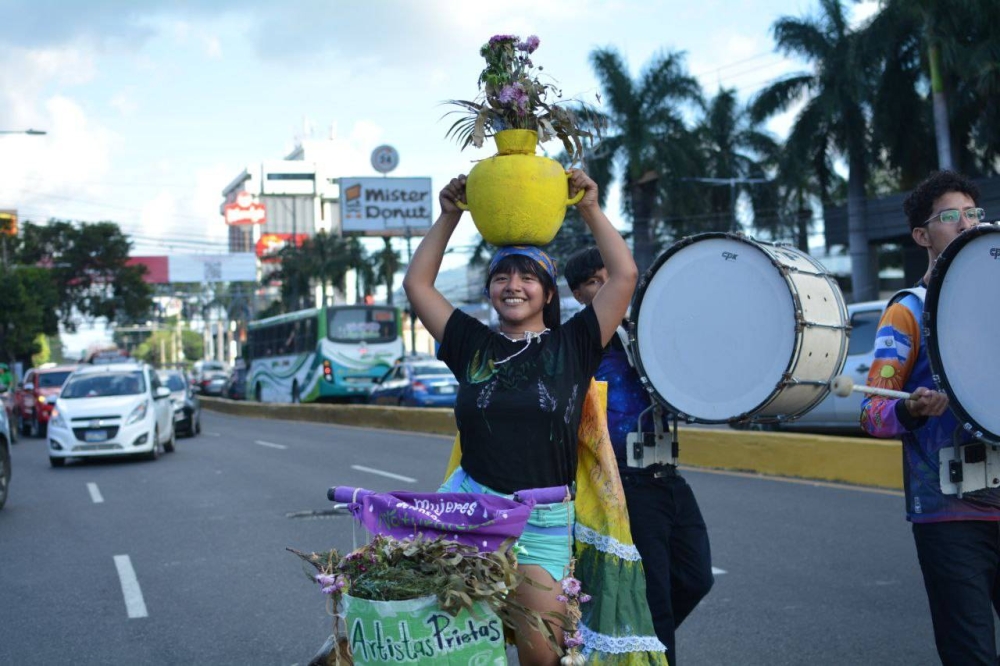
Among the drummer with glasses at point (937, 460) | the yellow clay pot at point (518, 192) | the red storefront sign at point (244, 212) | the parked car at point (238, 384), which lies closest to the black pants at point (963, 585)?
the drummer with glasses at point (937, 460)

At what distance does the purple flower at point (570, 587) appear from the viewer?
3.29m

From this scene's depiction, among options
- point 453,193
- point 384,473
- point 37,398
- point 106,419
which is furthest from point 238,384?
point 453,193

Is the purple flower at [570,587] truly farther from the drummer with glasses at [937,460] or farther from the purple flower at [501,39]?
the purple flower at [501,39]

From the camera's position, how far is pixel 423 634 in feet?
9.65

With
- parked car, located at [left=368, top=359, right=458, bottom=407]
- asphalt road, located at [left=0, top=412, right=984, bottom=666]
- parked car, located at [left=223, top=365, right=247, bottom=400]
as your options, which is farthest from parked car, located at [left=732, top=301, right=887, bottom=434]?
parked car, located at [left=223, top=365, right=247, bottom=400]

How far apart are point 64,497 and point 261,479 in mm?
2306

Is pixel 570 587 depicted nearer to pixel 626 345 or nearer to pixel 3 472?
pixel 626 345

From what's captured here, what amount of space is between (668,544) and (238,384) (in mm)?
48142

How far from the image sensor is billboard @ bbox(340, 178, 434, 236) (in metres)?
64.9

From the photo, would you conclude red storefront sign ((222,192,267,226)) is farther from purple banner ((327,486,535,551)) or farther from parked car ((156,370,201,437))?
purple banner ((327,486,535,551))

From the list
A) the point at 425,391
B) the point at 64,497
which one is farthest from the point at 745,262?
the point at 425,391

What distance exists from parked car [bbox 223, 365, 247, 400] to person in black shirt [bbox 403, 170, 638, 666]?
4680cm

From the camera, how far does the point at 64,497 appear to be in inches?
525

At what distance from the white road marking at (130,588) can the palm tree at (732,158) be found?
38.0 m
